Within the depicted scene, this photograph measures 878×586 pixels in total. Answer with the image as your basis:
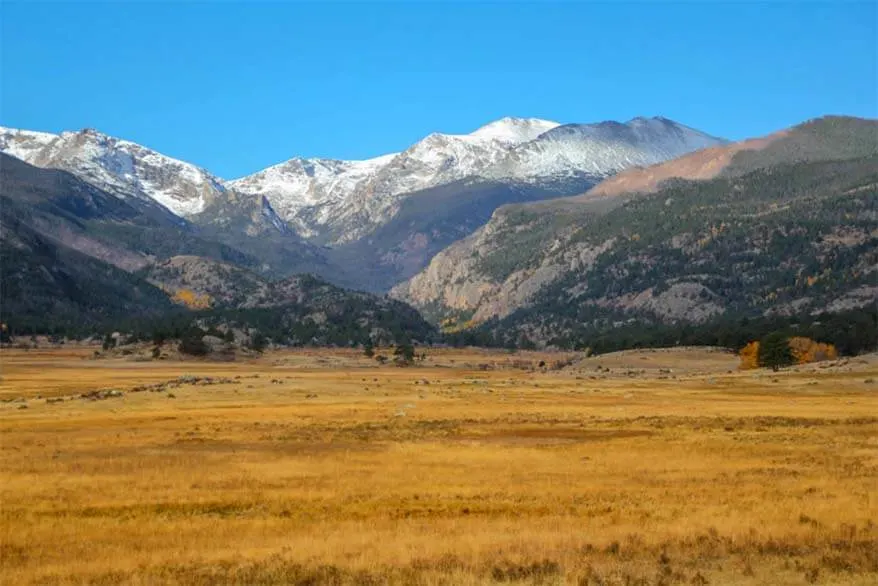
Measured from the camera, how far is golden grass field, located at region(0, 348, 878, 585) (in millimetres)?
29188

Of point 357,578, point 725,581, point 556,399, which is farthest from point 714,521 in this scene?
point 556,399

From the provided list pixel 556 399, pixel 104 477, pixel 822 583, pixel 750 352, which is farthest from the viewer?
pixel 750 352

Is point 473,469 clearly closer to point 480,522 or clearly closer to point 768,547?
point 480,522

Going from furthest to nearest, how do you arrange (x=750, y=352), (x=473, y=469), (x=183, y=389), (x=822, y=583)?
(x=750, y=352) → (x=183, y=389) → (x=473, y=469) → (x=822, y=583)

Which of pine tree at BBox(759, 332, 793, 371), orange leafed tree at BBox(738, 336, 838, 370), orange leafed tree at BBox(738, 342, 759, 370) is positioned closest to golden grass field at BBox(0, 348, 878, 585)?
Result: pine tree at BBox(759, 332, 793, 371)

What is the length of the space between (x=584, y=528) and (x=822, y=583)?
8.74 meters

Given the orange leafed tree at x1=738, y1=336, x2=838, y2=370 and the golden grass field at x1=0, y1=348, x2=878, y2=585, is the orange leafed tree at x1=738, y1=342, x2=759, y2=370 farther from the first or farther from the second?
the golden grass field at x1=0, y1=348, x2=878, y2=585

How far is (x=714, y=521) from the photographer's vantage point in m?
34.9

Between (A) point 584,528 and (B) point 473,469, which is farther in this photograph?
(B) point 473,469

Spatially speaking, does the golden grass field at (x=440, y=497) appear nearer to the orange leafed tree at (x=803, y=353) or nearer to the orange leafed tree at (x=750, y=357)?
the orange leafed tree at (x=750, y=357)

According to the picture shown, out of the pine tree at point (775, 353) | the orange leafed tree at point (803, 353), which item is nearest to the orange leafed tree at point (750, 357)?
the orange leafed tree at point (803, 353)

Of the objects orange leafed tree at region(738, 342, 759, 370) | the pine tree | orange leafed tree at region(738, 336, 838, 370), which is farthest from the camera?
orange leafed tree at region(738, 336, 838, 370)

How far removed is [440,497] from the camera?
41500mm

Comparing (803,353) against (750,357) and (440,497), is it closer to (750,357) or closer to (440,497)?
(750,357)
